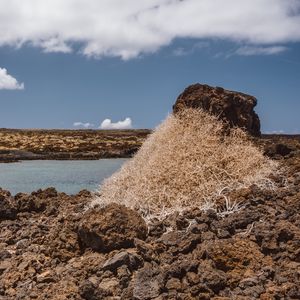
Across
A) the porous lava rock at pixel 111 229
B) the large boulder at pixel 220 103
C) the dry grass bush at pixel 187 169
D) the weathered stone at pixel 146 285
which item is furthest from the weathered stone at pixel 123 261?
the large boulder at pixel 220 103

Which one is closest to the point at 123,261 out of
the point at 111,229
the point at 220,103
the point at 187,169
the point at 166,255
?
the point at 166,255

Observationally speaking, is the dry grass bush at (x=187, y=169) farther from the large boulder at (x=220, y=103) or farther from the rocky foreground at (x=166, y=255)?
the rocky foreground at (x=166, y=255)

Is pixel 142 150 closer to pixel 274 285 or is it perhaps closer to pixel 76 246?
pixel 76 246

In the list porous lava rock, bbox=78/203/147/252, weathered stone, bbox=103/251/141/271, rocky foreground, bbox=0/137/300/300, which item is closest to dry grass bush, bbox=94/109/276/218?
rocky foreground, bbox=0/137/300/300

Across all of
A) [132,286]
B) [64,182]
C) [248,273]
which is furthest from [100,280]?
[64,182]

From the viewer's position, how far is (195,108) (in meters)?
12.1

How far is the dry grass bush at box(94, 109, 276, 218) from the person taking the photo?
31.0ft

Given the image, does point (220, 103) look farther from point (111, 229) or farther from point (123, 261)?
point (123, 261)

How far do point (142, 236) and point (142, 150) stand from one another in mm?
4718

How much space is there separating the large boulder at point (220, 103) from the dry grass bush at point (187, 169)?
13.2 inches

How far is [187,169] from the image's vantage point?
9.97 m

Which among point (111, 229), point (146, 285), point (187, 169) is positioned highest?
point (187, 169)

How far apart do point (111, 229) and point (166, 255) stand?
3.25 feet

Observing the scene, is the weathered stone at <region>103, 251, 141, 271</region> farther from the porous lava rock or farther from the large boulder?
the large boulder
